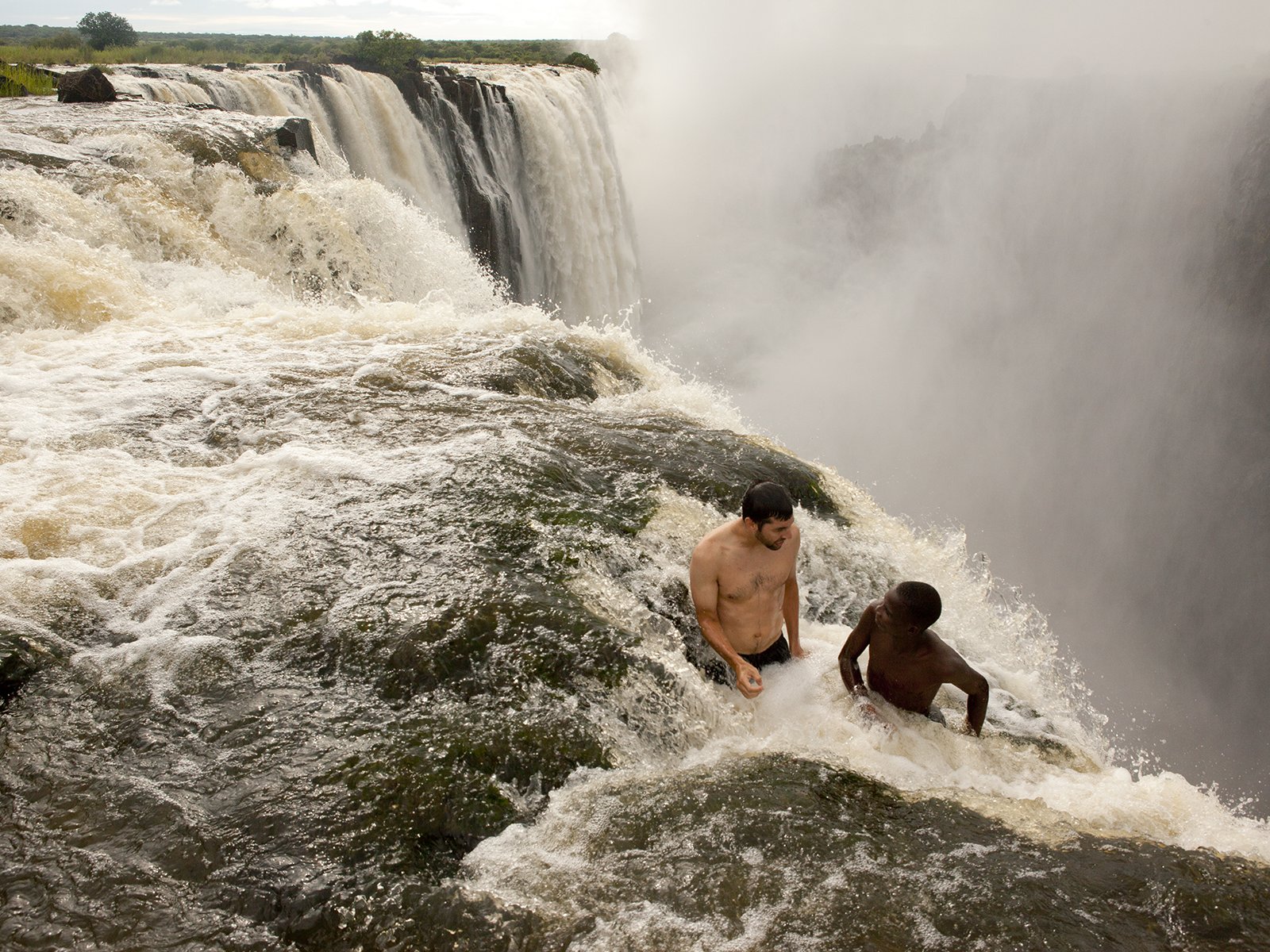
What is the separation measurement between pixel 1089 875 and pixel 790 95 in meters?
47.7

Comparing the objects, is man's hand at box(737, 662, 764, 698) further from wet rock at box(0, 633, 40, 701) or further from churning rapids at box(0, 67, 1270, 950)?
wet rock at box(0, 633, 40, 701)

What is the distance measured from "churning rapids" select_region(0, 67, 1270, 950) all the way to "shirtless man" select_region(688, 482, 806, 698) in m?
0.21

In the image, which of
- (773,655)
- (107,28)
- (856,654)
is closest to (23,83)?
(773,655)

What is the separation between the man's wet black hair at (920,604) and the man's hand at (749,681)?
0.69m

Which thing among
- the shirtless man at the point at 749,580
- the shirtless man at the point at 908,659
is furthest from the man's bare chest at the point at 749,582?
the shirtless man at the point at 908,659

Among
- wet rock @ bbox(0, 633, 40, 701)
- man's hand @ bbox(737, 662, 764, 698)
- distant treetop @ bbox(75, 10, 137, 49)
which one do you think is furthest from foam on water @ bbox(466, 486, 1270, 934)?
distant treetop @ bbox(75, 10, 137, 49)

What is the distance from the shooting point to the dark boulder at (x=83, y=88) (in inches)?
406

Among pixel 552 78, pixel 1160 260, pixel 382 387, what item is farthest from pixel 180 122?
pixel 1160 260

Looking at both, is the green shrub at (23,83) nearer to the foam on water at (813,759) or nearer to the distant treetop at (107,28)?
the foam on water at (813,759)

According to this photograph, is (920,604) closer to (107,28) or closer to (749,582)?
(749,582)

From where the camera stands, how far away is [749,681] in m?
3.41

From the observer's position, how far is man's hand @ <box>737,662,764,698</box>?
340 centimetres

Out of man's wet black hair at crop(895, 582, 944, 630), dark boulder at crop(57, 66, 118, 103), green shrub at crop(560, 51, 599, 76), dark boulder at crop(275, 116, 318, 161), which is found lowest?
man's wet black hair at crop(895, 582, 944, 630)

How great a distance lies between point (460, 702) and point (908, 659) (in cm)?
191
